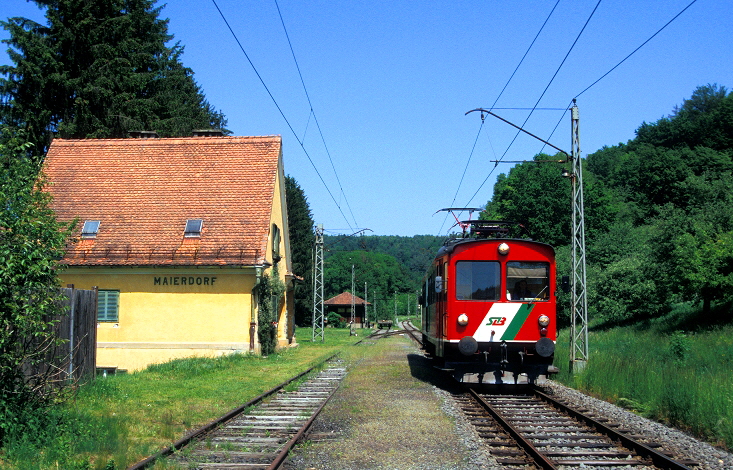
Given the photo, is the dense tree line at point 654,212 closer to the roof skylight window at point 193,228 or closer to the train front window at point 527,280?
the train front window at point 527,280

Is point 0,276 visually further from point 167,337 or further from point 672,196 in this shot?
point 672,196

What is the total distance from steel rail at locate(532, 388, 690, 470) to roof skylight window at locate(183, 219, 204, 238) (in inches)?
592

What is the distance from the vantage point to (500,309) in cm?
1415

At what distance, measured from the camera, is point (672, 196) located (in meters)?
65.3

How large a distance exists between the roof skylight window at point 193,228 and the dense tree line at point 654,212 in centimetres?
1894

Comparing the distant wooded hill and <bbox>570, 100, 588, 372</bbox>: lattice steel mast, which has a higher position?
the distant wooded hill

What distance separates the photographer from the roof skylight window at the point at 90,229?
2344 centimetres

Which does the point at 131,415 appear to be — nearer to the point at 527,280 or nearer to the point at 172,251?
the point at 527,280

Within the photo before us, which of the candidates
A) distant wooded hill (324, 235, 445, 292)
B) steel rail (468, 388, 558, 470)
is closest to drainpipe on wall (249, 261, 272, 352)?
steel rail (468, 388, 558, 470)

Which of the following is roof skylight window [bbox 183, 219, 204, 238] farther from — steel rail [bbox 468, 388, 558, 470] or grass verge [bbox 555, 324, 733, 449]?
steel rail [bbox 468, 388, 558, 470]

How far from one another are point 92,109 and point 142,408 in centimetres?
2728

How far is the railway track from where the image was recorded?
7557mm

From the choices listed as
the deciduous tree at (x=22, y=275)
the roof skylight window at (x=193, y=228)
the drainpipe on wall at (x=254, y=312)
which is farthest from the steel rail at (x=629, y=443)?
the roof skylight window at (x=193, y=228)

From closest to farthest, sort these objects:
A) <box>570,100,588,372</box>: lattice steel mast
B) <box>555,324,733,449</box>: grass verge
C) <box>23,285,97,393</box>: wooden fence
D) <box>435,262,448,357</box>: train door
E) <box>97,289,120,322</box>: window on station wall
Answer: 1. <box>555,324,733,449</box>: grass verge
2. <box>23,285,97,393</box>: wooden fence
3. <box>435,262,448,357</box>: train door
4. <box>570,100,588,372</box>: lattice steel mast
5. <box>97,289,120,322</box>: window on station wall
